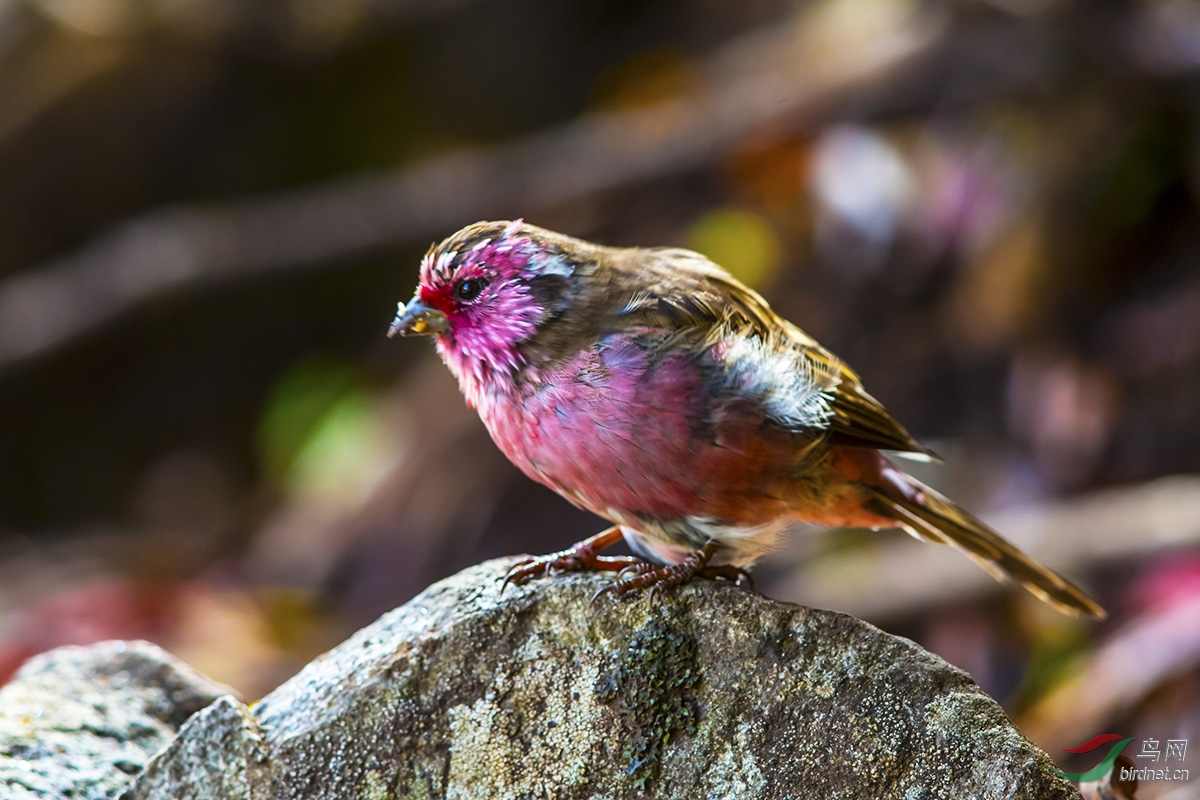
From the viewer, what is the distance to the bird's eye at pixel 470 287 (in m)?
3.26

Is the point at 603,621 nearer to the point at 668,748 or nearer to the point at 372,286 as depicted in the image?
the point at 668,748

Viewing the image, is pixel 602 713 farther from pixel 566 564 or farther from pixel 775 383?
pixel 775 383

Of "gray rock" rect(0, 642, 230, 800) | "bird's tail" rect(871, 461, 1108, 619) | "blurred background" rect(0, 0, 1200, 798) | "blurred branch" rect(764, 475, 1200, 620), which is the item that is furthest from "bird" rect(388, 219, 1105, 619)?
"blurred branch" rect(764, 475, 1200, 620)

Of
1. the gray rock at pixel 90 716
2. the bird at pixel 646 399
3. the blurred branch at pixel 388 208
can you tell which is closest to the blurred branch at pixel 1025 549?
the bird at pixel 646 399

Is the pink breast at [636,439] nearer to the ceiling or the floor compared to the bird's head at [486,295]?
nearer to the floor

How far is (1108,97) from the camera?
6.53m

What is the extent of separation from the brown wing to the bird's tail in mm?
146

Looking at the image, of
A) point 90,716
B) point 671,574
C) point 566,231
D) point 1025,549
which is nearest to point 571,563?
point 671,574

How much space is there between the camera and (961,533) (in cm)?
360

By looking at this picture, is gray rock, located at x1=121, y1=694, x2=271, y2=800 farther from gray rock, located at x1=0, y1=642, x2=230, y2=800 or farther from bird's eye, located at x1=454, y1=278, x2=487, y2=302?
bird's eye, located at x1=454, y1=278, x2=487, y2=302

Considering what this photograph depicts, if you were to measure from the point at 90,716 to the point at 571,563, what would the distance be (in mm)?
1387

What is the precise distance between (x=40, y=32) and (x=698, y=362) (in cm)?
893

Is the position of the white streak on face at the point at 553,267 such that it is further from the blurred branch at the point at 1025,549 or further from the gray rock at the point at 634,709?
the blurred branch at the point at 1025,549

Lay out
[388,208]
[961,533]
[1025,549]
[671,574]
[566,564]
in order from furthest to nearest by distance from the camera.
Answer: [388,208]
[1025,549]
[961,533]
[566,564]
[671,574]
